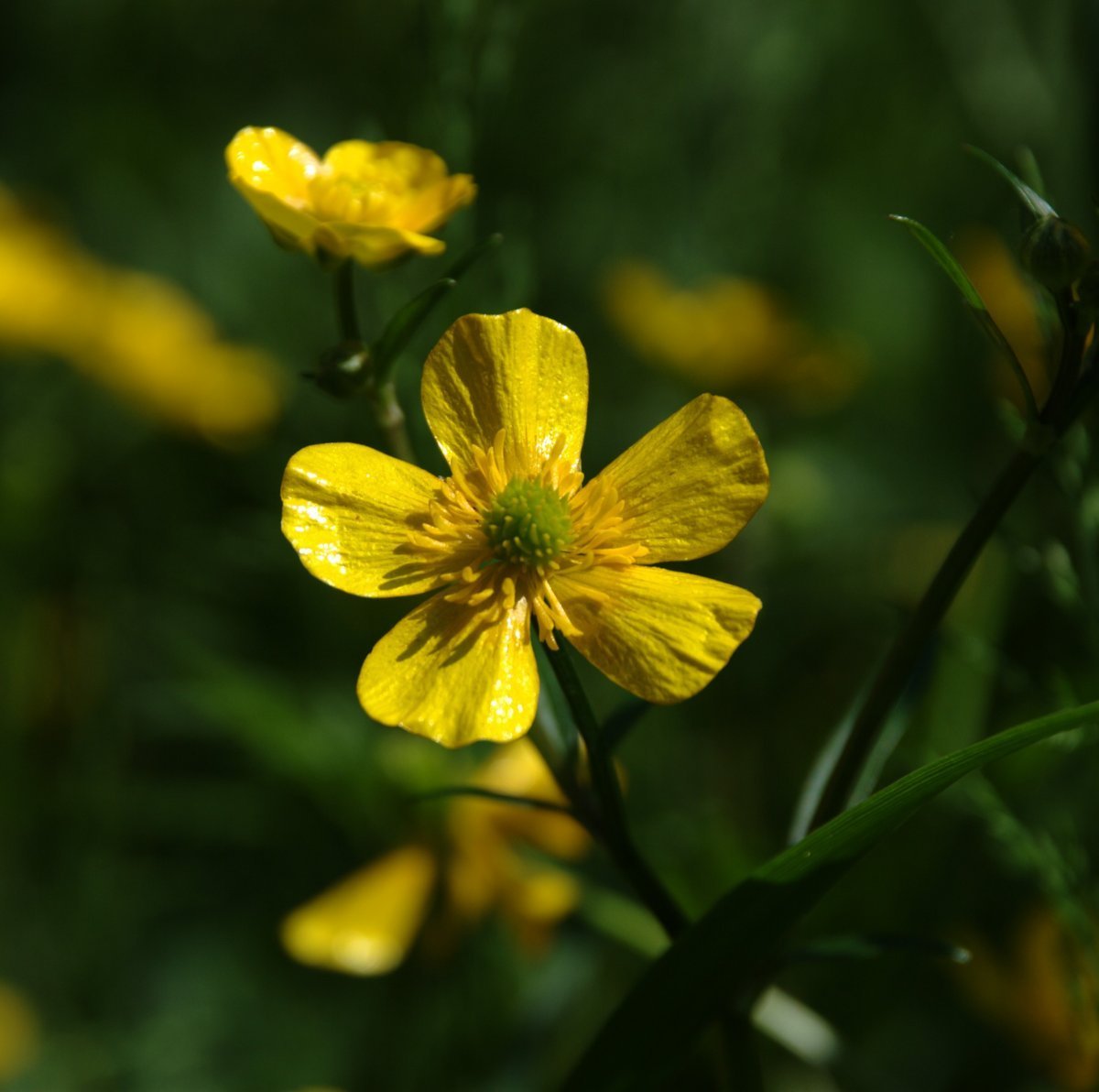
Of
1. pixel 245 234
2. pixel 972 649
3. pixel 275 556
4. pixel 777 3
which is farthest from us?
pixel 245 234

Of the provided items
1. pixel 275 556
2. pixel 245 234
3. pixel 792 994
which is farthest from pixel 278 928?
pixel 245 234

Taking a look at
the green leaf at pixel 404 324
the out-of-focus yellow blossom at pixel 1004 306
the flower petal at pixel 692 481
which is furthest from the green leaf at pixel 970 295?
the out-of-focus yellow blossom at pixel 1004 306

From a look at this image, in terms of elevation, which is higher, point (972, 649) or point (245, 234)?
point (972, 649)

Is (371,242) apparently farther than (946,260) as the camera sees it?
Yes

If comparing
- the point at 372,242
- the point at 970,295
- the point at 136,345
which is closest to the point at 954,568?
the point at 970,295

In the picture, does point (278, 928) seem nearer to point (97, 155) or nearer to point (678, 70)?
point (678, 70)

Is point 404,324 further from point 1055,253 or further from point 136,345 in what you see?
point 136,345

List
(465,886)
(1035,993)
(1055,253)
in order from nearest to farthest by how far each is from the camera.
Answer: (1055,253), (1035,993), (465,886)

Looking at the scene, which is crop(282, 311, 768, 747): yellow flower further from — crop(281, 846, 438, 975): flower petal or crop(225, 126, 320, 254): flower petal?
crop(281, 846, 438, 975): flower petal
